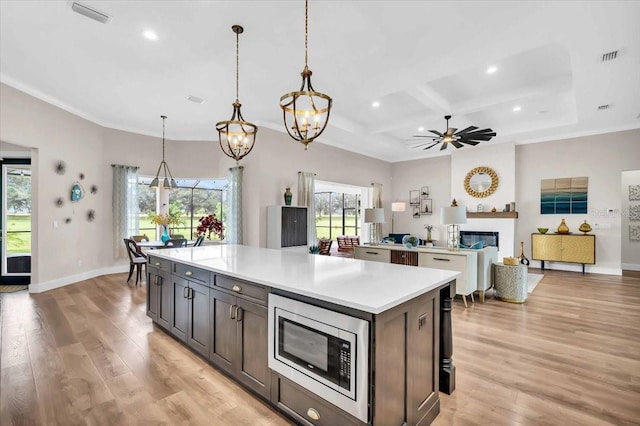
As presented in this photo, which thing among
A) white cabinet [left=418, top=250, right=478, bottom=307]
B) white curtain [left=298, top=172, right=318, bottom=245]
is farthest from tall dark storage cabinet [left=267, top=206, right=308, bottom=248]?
white cabinet [left=418, top=250, right=478, bottom=307]

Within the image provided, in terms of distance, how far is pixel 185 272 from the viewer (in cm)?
290

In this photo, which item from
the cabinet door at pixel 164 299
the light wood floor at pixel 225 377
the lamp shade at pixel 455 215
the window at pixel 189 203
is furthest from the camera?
the window at pixel 189 203

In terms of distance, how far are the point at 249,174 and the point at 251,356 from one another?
182 inches

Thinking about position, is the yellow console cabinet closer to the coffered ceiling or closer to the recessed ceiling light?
the coffered ceiling

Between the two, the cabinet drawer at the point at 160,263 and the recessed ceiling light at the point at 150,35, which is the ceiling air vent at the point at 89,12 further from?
the cabinet drawer at the point at 160,263

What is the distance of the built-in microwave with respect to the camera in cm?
152

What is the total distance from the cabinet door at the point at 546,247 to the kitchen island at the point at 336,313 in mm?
6516

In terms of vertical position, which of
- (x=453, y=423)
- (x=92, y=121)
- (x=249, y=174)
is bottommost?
(x=453, y=423)

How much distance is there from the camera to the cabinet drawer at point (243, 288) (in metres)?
2.07

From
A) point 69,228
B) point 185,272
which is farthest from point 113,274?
point 185,272

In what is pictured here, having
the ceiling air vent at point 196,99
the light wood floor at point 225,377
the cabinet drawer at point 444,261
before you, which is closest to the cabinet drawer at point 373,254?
the cabinet drawer at point 444,261

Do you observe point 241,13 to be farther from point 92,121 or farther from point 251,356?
point 92,121

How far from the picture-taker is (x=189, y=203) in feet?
27.2

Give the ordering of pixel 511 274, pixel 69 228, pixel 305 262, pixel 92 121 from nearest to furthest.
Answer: pixel 305 262 → pixel 511 274 → pixel 69 228 → pixel 92 121
